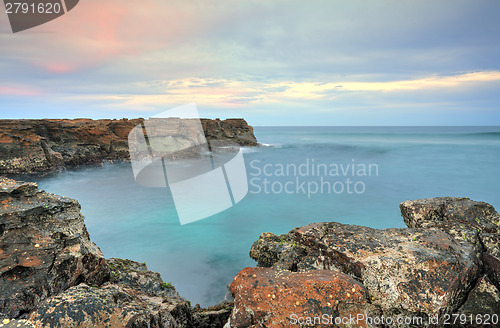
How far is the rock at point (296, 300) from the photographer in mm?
2828

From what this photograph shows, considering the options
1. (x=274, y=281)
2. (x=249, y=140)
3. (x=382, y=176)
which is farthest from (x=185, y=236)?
(x=249, y=140)

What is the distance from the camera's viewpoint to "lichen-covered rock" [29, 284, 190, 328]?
2686mm

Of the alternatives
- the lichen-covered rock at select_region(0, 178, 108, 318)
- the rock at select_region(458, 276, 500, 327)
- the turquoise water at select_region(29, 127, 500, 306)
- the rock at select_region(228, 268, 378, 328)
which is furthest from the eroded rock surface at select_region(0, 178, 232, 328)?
the turquoise water at select_region(29, 127, 500, 306)

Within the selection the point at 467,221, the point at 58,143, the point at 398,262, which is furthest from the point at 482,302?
the point at 58,143

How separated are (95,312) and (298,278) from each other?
7.67ft

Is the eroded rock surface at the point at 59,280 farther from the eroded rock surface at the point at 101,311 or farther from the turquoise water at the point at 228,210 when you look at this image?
the turquoise water at the point at 228,210

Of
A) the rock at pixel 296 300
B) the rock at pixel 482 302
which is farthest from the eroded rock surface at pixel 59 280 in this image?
the rock at pixel 482 302

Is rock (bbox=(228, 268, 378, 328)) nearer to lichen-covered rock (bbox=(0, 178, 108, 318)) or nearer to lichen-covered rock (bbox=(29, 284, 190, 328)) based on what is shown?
lichen-covered rock (bbox=(29, 284, 190, 328))

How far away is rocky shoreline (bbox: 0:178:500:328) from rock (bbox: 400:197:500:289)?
18mm

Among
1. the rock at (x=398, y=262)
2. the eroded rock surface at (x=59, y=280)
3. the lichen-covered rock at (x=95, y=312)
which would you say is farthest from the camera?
the rock at (x=398, y=262)

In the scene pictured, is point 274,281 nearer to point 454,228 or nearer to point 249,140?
point 454,228

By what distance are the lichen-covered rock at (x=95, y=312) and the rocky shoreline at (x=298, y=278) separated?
0.01m

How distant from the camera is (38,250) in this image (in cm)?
376

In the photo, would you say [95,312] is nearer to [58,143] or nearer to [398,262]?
[398,262]
